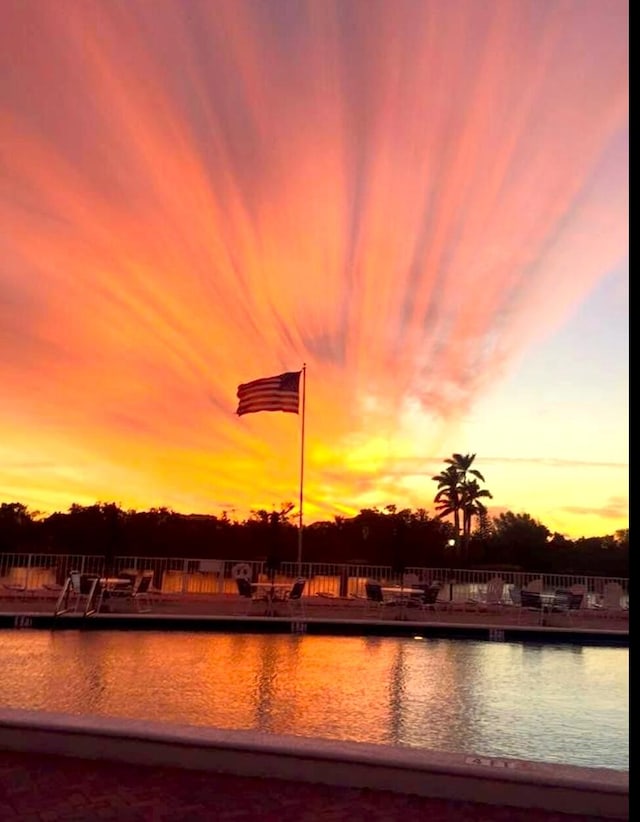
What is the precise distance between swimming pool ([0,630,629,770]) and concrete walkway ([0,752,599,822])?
6.27 feet

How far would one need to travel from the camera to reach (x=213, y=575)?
58.2 feet

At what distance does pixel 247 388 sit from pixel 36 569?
22.6ft

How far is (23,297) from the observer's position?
1434cm

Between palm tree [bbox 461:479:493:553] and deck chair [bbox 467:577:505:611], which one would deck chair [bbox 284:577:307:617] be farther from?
palm tree [bbox 461:479:493:553]

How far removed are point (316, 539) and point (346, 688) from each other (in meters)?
48.1

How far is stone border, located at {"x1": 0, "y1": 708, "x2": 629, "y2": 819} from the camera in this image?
431 centimetres

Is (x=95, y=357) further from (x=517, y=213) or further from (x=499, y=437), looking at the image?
(x=499, y=437)

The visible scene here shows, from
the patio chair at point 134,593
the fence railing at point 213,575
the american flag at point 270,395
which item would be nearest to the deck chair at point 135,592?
the patio chair at point 134,593

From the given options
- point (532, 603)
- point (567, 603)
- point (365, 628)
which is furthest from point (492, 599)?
point (365, 628)

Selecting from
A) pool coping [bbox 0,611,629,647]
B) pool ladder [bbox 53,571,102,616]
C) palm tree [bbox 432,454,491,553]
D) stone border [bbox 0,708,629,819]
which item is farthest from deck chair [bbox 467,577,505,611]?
palm tree [bbox 432,454,491,553]

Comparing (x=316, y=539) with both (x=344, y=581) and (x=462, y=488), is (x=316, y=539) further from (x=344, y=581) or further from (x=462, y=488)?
(x=344, y=581)

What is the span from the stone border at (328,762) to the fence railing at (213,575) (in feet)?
35.7

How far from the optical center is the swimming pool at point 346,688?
21.9 feet

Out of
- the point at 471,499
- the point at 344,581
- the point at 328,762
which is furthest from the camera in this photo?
the point at 471,499
